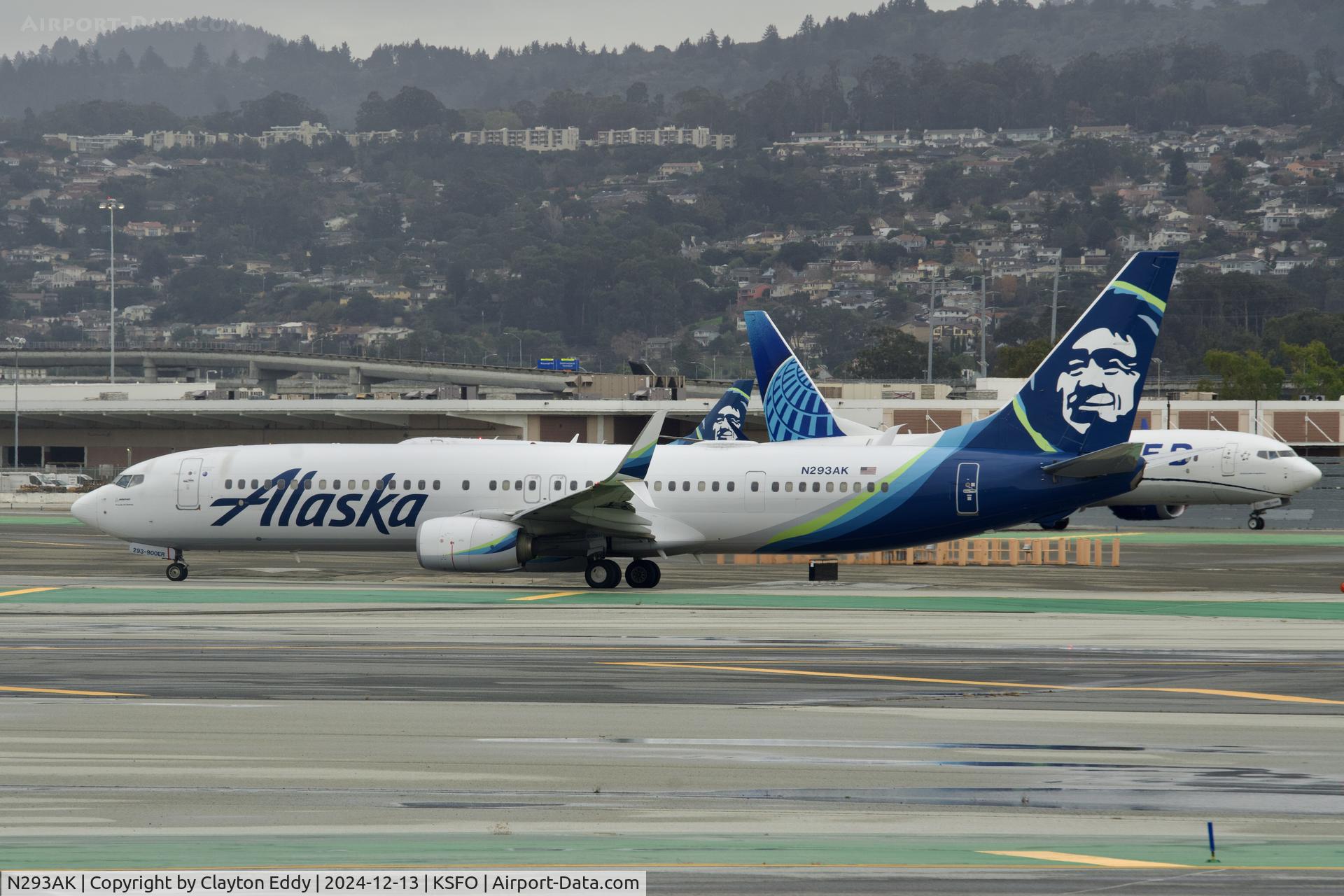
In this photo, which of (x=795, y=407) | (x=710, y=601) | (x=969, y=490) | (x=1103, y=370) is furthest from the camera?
(x=795, y=407)

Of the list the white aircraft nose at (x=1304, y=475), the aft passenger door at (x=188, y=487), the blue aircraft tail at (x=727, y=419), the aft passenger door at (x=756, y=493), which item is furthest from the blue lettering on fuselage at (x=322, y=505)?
the white aircraft nose at (x=1304, y=475)

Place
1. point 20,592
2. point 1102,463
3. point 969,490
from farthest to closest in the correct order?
point 969,490, point 1102,463, point 20,592

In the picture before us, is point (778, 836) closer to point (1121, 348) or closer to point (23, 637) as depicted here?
point (23, 637)

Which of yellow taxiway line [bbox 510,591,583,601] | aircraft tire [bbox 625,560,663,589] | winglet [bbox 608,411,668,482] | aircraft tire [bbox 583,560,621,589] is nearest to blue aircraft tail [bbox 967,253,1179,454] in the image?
winglet [bbox 608,411,668,482]

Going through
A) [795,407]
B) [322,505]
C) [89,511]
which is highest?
[795,407]

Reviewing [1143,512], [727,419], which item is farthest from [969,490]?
[1143,512]

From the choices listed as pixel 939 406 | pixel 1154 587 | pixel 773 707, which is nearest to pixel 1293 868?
pixel 773 707

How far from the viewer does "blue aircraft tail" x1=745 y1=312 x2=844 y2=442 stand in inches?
1833

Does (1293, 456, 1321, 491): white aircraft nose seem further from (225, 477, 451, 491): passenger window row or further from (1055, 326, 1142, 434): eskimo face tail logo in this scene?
(225, 477, 451, 491): passenger window row

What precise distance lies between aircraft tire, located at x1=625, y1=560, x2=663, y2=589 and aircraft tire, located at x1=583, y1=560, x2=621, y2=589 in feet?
1.52

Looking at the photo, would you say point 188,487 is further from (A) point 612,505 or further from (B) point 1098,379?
(B) point 1098,379

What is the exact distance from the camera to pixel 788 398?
4662cm

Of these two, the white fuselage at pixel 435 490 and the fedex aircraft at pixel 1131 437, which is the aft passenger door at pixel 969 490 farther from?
the fedex aircraft at pixel 1131 437

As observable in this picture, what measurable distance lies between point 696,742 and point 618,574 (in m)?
19.2
